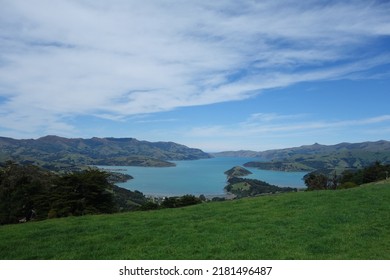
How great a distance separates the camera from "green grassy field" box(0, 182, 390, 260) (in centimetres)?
1459

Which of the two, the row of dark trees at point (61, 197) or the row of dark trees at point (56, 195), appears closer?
the row of dark trees at point (61, 197)

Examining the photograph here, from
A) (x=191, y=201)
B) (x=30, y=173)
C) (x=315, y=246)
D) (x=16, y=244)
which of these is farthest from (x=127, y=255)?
(x=30, y=173)

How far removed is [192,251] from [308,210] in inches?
475

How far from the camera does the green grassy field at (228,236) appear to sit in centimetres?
1459

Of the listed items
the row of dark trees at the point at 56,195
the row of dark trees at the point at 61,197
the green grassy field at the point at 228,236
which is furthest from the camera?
the row of dark trees at the point at 56,195

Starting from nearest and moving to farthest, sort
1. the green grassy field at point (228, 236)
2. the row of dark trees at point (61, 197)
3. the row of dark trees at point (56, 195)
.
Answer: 1. the green grassy field at point (228, 236)
2. the row of dark trees at point (61, 197)
3. the row of dark trees at point (56, 195)

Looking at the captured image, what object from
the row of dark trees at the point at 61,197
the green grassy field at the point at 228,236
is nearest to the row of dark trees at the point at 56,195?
the row of dark trees at the point at 61,197

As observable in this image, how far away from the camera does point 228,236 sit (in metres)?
17.6

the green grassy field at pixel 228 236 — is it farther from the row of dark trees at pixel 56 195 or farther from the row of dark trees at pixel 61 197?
the row of dark trees at pixel 56 195

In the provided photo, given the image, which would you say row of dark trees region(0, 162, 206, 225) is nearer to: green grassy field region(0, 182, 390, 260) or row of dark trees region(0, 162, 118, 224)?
row of dark trees region(0, 162, 118, 224)

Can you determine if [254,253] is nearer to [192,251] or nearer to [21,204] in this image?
[192,251]

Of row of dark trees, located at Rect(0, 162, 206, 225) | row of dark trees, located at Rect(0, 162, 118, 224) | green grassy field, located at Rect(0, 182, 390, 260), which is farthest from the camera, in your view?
row of dark trees, located at Rect(0, 162, 206, 225)

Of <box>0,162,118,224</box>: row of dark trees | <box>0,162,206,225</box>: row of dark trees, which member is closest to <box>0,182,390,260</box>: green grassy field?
<box>0,162,118,224</box>: row of dark trees

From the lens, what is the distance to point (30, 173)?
2534 inches
